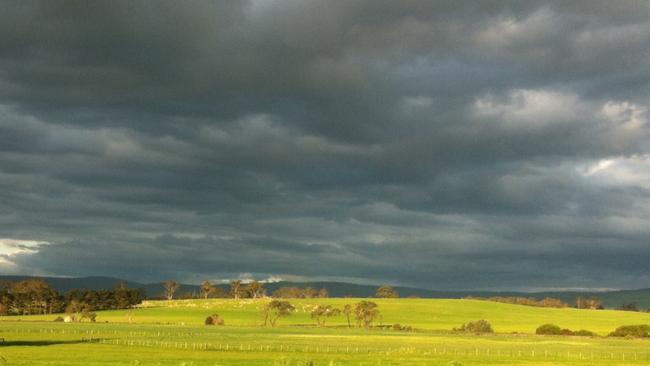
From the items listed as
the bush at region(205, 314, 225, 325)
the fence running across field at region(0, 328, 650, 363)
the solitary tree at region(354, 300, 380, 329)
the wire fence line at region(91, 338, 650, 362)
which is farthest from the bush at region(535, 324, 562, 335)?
the bush at region(205, 314, 225, 325)

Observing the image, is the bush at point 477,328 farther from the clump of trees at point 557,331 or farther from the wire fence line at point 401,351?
the wire fence line at point 401,351

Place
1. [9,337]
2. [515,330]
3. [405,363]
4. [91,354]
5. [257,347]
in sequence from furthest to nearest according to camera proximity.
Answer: [515,330]
[9,337]
[257,347]
[91,354]
[405,363]

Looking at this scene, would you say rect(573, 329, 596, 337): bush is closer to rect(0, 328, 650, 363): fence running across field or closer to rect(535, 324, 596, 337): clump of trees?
rect(535, 324, 596, 337): clump of trees

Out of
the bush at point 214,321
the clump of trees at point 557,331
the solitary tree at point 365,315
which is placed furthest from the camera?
the solitary tree at point 365,315

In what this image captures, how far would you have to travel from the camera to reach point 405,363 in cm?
7412

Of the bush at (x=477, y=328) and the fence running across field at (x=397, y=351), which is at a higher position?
the bush at (x=477, y=328)

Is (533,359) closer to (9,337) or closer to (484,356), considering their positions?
(484,356)

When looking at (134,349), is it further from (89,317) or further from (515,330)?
(515,330)

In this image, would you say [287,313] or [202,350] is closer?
[202,350]

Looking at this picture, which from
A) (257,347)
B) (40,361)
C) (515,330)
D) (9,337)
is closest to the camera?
(40,361)

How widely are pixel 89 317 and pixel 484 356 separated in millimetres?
130945

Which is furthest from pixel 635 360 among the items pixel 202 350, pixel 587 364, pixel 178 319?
pixel 178 319

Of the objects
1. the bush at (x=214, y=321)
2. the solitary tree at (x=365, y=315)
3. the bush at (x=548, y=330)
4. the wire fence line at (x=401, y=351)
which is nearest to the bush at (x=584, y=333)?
the bush at (x=548, y=330)

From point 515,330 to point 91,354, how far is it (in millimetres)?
131842
